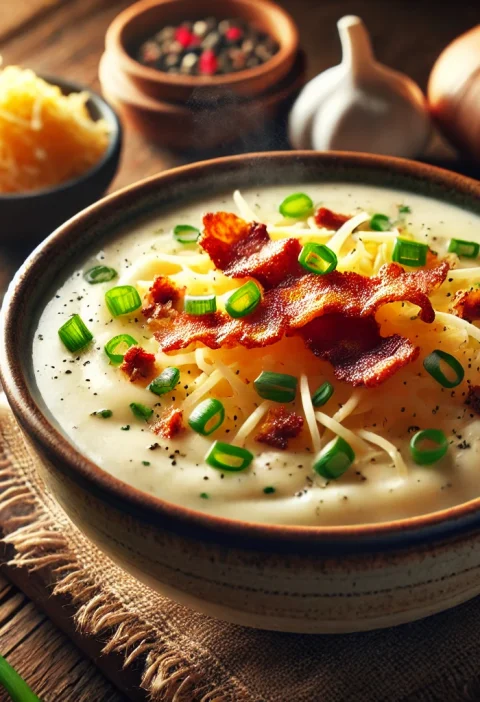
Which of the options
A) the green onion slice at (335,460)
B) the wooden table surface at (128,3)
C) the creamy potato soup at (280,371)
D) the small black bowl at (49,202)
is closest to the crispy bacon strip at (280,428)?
the creamy potato soup at (280,371)

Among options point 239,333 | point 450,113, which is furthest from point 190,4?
point 239,333

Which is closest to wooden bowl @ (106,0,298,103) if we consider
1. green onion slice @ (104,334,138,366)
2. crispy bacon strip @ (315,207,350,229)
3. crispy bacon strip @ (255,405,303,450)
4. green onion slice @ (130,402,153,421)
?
crispy bacon strip @ (315,207,350,229)

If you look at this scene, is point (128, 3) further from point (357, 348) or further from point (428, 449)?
point (428, 449)

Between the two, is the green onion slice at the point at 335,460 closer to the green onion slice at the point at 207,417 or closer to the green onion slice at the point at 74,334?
the green onion slice at the point at 207,417

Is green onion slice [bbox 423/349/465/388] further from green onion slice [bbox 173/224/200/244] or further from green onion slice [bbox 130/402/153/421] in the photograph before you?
green onion slice [bbox 173/224/200/244]

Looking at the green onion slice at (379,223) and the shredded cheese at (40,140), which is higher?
the green onion slice at (379,223)

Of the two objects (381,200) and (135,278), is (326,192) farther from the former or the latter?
(135,278)
